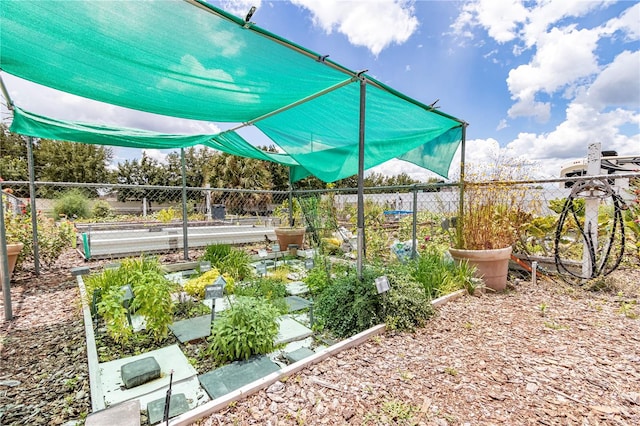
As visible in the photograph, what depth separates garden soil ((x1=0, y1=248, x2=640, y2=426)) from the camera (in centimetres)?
133

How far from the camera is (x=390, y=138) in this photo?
3.87 meters

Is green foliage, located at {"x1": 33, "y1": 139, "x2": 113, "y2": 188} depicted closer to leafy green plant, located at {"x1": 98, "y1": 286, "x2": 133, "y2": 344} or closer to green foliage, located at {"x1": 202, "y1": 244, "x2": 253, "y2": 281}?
green foliage, located at {"x1": 202, "y1": 244, "x2": 253, "y2": 281}

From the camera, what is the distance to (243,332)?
1829mm

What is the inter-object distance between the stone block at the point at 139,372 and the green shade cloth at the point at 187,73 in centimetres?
193

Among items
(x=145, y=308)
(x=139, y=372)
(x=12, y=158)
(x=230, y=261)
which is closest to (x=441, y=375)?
(x=139, y=372)

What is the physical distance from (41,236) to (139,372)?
401cm

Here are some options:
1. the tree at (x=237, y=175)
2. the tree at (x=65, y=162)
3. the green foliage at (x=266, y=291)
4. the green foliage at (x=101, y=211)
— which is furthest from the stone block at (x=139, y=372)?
the tree at (x=65, y=162)

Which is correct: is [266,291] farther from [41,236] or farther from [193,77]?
[41,236]

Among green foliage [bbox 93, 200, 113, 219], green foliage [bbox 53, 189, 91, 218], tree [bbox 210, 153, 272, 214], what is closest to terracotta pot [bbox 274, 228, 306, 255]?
green foliage [bbox 53, 189, 91, 218]

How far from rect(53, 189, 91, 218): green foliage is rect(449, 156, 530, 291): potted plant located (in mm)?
13427

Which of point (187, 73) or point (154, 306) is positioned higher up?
point (187, 73)

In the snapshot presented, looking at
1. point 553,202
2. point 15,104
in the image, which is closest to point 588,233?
point 553,202

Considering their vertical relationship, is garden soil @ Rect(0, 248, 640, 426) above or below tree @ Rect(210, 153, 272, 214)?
below

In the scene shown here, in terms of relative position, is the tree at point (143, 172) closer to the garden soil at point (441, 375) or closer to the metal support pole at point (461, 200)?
the garden soil at point (441, 375)
